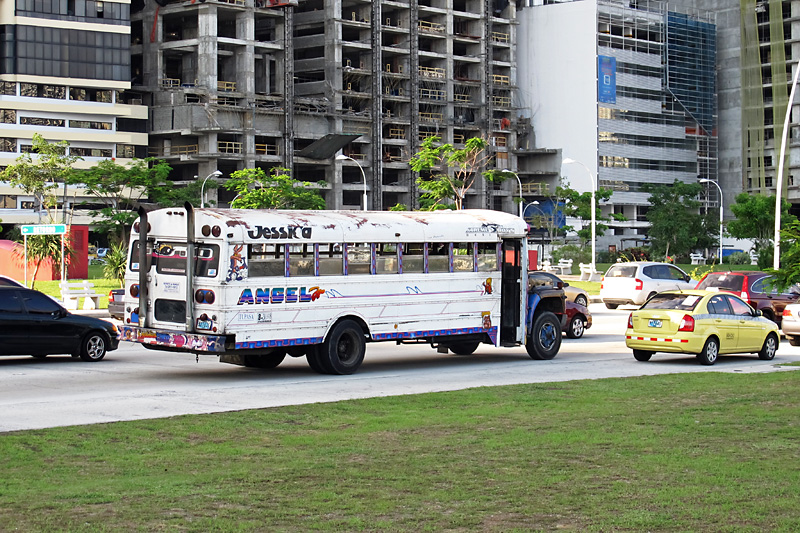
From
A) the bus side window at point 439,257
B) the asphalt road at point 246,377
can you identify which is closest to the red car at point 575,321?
the asphalt road at point 246,377

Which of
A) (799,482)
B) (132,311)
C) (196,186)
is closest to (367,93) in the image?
(196,186)

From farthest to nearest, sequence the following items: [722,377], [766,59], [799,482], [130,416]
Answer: [766,59]
[722,377]
[130,416]
[799,482]

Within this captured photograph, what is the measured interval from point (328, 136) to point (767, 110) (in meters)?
64.1

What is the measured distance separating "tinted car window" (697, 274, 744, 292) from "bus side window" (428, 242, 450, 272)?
14095 millimetres

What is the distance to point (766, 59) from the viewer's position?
140 metres

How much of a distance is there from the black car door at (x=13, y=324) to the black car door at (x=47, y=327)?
115mm

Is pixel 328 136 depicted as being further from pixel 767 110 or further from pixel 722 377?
pixel 722 377

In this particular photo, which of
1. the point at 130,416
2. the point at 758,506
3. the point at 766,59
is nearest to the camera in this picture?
the point at 758,506

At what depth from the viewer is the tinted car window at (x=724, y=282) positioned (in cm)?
3206

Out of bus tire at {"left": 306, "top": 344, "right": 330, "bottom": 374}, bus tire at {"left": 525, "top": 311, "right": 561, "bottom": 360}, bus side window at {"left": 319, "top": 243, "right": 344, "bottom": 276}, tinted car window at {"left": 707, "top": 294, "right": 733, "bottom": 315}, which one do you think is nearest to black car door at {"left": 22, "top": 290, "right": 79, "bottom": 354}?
bus tire at {"left": 306, "top": 344, "right": 330, "bottom": 374}

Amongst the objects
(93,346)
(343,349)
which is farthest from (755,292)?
(93,346)

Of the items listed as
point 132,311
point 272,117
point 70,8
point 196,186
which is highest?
point 70,8

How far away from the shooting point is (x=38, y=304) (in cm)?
2048

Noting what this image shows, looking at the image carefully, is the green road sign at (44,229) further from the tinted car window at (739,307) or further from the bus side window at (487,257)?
the tinted car window at (739,307)
